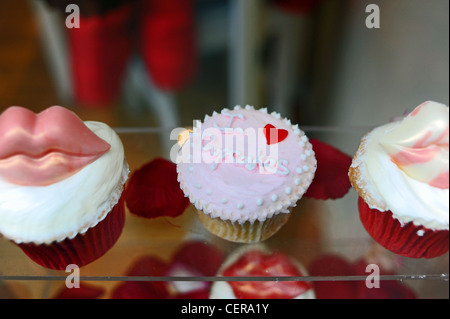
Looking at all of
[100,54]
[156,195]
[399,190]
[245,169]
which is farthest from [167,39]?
[399,190]

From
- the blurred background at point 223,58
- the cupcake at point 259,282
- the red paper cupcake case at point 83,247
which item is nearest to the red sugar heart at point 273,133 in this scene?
the cupcake at point 259,282

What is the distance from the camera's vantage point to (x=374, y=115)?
65.7 inches

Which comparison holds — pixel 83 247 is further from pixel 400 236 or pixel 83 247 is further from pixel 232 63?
pixel 232 63

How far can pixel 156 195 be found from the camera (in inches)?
44.1

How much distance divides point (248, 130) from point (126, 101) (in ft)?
4.11

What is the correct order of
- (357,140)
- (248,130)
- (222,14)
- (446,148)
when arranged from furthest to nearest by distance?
(222,14), (357,140), (248,130), (446,148)

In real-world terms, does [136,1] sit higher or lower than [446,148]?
higher

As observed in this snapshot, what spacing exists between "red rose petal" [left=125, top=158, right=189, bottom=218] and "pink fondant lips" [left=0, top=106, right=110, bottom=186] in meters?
0.20

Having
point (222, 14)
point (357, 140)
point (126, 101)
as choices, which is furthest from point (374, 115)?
point (126, 101)

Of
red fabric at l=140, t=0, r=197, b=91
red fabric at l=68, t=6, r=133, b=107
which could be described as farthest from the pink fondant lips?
red fabric at l=140, t=0, r=197, b=91

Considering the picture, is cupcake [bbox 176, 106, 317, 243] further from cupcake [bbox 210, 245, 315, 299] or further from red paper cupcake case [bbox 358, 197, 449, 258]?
red paper cupcake case [bbox 358, 197, 449, 258]

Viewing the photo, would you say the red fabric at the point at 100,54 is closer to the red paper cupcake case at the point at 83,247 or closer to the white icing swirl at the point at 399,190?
the red paper cupcake case at the point at 83,247
